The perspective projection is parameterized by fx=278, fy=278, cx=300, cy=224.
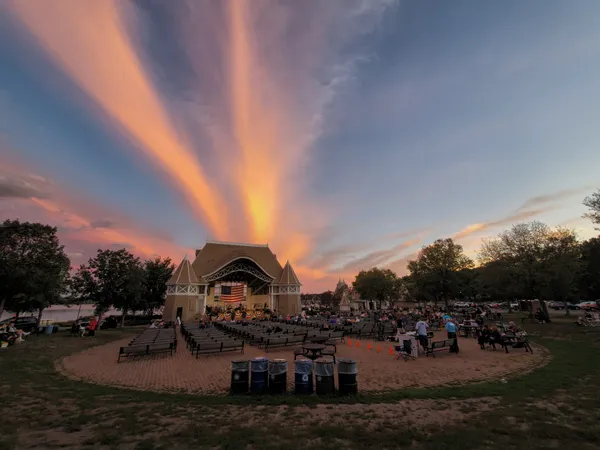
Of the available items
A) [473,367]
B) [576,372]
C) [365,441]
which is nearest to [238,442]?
[365,441]

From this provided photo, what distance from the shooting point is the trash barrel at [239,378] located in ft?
26.7

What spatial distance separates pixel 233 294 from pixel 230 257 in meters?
7.73

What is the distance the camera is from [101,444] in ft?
16.4

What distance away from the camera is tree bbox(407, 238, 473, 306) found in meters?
48.4

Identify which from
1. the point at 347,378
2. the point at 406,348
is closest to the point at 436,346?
the point at 406,348

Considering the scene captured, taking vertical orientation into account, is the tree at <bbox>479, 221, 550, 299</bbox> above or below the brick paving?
above

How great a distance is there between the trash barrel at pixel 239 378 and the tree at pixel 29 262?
2763 cm

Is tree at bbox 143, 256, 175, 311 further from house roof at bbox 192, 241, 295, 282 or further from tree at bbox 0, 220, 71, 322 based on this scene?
tree at bbox 0, 220, 71, 322

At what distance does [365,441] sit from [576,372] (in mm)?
10414

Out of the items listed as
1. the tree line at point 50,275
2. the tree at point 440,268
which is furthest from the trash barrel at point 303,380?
the tree at point 440,268

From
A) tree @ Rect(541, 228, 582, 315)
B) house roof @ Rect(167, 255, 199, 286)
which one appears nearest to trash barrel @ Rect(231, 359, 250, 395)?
tree @ Rect(541, 228, 582, 315)

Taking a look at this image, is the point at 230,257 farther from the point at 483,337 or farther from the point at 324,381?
the point at 324,381

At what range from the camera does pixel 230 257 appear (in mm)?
51875

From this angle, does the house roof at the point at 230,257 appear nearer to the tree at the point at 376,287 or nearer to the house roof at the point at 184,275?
the house roof at the point at 184,275
